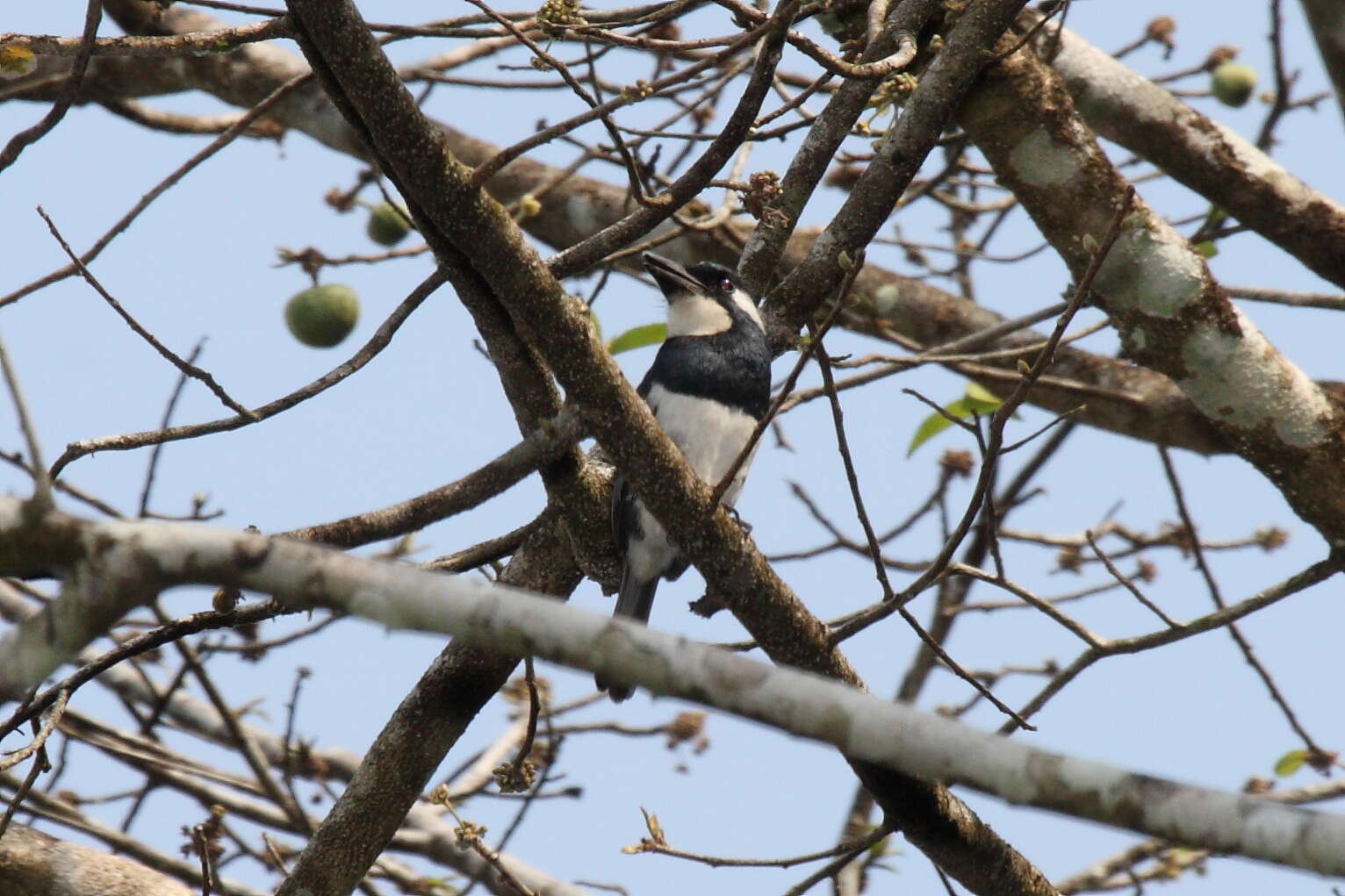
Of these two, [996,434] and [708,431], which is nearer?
[996,434]

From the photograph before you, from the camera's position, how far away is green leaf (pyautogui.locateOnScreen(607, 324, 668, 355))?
13.7 ft

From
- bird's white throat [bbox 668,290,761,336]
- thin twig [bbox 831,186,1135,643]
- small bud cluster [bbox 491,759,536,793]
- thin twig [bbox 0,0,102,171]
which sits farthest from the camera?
bird's white throat [bbox 668,290,761,336]

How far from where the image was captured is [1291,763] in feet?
13.3

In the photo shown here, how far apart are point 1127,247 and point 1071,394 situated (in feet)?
4.08

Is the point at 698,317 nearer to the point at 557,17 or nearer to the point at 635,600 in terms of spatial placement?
the point at 635,600

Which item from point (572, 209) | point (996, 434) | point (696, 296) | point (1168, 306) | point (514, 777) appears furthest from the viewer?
point (572, 209)

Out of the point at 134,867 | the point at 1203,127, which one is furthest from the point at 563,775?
the point at 1203,127

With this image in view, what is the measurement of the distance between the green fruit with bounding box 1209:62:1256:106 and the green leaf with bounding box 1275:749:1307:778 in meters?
2.41

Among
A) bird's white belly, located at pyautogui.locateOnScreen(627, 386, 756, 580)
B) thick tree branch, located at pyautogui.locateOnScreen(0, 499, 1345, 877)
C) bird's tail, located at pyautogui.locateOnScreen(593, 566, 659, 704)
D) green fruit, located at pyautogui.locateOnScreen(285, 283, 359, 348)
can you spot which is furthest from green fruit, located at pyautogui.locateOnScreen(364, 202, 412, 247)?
thick tree branch, located at pyautogui.locateOnScreen(0, 499, 1345, 877)

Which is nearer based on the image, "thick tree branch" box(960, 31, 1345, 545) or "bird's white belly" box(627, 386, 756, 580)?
"thick tree branch" box(960, 31, 1345, 545)

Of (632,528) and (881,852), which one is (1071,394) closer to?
(881,852)

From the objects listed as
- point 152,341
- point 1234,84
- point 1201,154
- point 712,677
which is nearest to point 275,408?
point 152,341

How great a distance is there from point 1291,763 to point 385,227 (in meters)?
2.89

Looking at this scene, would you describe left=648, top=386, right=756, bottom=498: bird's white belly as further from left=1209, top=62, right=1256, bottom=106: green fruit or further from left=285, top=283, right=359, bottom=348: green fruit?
→ left=1209, top=62, right=1256, bottom=106: green fruit
